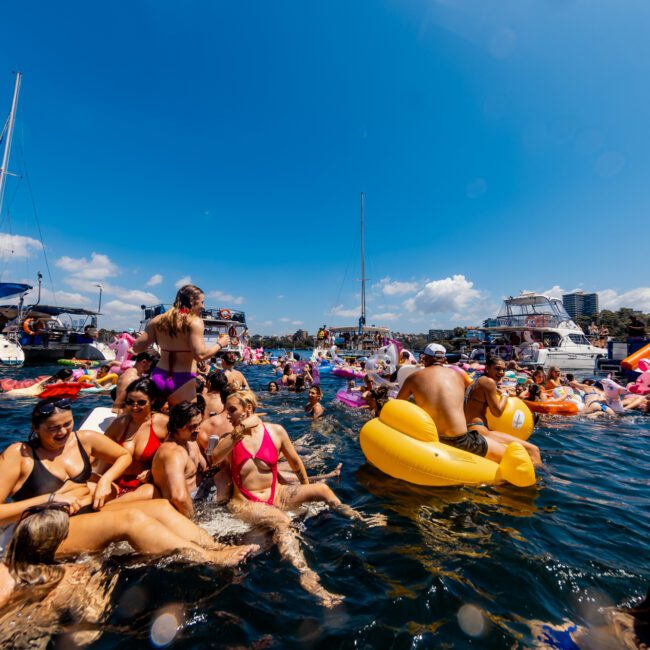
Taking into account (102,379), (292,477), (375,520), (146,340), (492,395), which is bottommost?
(375,520)

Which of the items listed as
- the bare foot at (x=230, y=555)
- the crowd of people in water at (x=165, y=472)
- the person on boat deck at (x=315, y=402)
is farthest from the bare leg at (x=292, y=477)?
the person on boat deck at (x=315, y=402)

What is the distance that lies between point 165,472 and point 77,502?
67 cm

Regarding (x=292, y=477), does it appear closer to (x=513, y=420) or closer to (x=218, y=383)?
(x=218, y=383)

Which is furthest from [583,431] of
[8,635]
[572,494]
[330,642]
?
[8,635]

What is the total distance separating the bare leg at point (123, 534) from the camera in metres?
2.49

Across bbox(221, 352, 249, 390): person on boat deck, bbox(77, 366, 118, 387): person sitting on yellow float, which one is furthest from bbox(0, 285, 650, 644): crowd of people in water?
bbox(77, 366, 118, 387): person sitting on yellow float

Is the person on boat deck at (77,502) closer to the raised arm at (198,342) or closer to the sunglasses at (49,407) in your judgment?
the sunglasses at (49,407)

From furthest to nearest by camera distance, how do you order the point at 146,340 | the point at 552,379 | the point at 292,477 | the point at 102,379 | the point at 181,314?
the point at 102,379, the point at 552,379, the point at 292,477, the point at 146,340, the point at 181,314

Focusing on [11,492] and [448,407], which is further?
[448,407]

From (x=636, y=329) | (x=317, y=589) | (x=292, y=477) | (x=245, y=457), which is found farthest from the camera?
(x=636, y=329)

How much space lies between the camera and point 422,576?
106 inches

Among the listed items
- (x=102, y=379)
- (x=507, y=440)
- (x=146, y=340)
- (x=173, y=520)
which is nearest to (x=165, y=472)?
(x=173, y=520)

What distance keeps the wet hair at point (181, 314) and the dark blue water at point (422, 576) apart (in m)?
1.97

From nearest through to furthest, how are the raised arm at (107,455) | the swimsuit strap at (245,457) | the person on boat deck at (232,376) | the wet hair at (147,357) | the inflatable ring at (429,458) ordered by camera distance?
the raised arm at (107,455), the swimsuit strap at (245,457), the inflatable ring at (429,458), the wet hair at (147,357), the person on boat deck at (232,376)
